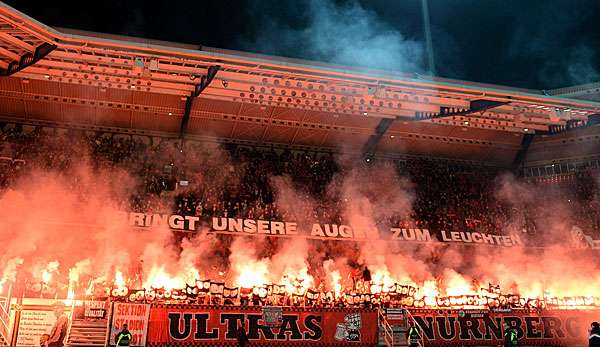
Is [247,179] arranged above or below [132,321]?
above

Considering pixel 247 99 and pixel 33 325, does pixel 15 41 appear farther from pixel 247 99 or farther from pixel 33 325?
pixel 33 325

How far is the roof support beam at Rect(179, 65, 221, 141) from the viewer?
16.0 m

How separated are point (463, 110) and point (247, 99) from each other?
801 cm

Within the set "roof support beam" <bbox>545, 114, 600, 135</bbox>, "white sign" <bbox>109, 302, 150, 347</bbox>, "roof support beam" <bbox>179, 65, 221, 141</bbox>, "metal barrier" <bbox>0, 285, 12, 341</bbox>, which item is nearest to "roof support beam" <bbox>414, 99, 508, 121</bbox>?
"roof support beam" <bbox>545, 114, 600, 135</bbox>

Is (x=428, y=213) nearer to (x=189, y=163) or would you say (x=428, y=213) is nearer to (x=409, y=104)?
(x=409, y=104)

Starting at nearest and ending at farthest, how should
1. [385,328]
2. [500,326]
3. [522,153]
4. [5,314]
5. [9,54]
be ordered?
[5,314] → [385,328] → [9,54] → [500,326] → [522,153]

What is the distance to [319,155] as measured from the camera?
22.7m

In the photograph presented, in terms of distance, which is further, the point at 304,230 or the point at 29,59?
the point at 304,230

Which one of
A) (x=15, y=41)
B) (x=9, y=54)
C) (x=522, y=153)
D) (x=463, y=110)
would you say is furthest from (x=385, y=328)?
(x=522, y=153)

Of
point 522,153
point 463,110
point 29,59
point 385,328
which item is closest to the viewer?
point 385,328

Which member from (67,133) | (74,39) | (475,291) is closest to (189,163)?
(67,133)

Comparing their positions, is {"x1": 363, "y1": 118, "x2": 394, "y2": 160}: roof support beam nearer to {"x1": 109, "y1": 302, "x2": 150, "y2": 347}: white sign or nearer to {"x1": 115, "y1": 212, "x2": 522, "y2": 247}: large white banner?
{"x1": 115, "y1": 212, "x2": 522, "y2": 247}: large white banner

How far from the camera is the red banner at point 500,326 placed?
50.1ft

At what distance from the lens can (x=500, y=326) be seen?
15914 millimetres
